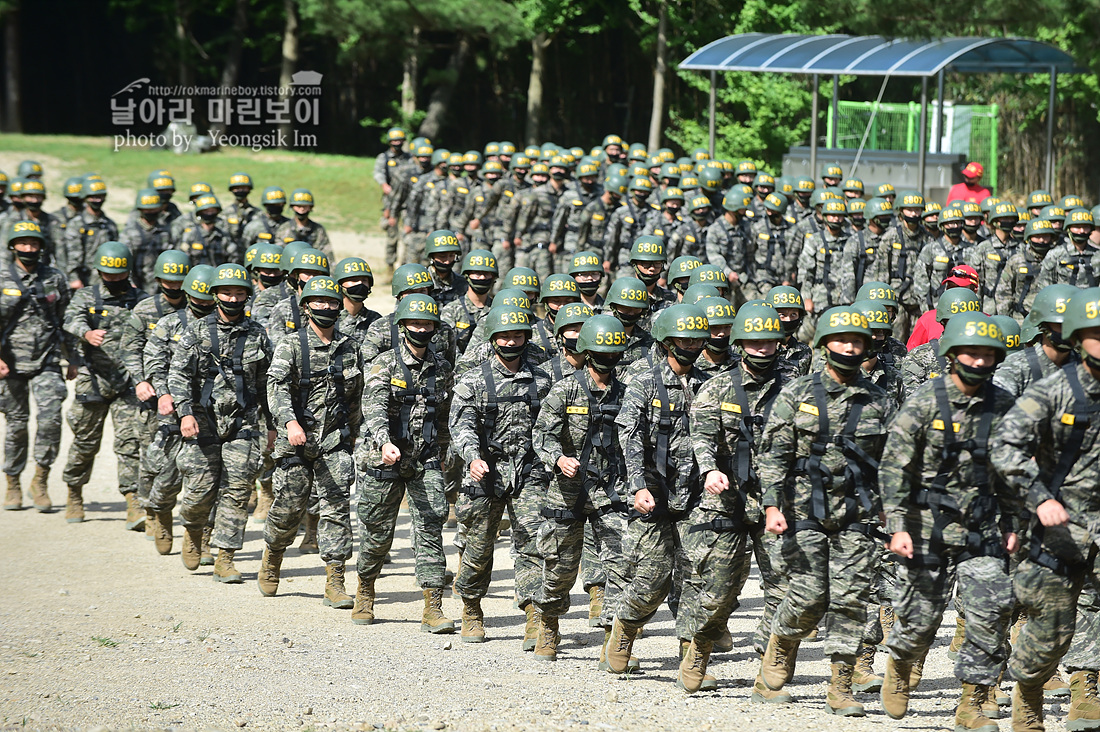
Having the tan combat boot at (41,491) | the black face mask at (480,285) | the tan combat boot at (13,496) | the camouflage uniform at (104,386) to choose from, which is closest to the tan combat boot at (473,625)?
the black face mask at (480,285)

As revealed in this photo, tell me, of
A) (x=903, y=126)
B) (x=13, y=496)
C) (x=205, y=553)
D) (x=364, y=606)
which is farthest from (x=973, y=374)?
(x=903, y=126)

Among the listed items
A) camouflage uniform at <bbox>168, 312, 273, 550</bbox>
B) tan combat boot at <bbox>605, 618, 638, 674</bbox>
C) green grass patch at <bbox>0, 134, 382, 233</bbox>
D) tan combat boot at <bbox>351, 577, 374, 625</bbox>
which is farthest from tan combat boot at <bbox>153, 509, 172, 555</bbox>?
green grass patch at <bbox>0, 134, 382, 233</bbox>

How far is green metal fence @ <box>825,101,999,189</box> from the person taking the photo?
28.9m

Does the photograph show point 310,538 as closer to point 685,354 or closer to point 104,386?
point 104,386

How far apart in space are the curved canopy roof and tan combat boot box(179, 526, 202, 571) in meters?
15.9

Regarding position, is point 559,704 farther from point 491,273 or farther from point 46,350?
point 46,350

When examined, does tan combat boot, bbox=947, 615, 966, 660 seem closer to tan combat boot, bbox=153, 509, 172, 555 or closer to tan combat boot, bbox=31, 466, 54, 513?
tan combat boot, bbox=153, 509, 172, 555

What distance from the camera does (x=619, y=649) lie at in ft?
25.7

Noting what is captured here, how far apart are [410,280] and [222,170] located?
77.1 ft

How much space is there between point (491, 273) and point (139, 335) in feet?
10.2

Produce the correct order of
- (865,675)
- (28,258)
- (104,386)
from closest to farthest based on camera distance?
(865,675) < (104,386) < (28,258)

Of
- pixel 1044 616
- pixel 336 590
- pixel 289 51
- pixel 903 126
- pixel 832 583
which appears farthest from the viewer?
pixel 289 51

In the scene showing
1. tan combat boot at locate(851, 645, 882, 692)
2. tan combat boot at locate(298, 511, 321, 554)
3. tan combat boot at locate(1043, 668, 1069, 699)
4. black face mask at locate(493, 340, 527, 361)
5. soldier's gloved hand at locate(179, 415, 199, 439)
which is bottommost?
tan combat boot at locate(298, 511, 321, 554)

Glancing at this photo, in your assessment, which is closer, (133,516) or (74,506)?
(133,516)
